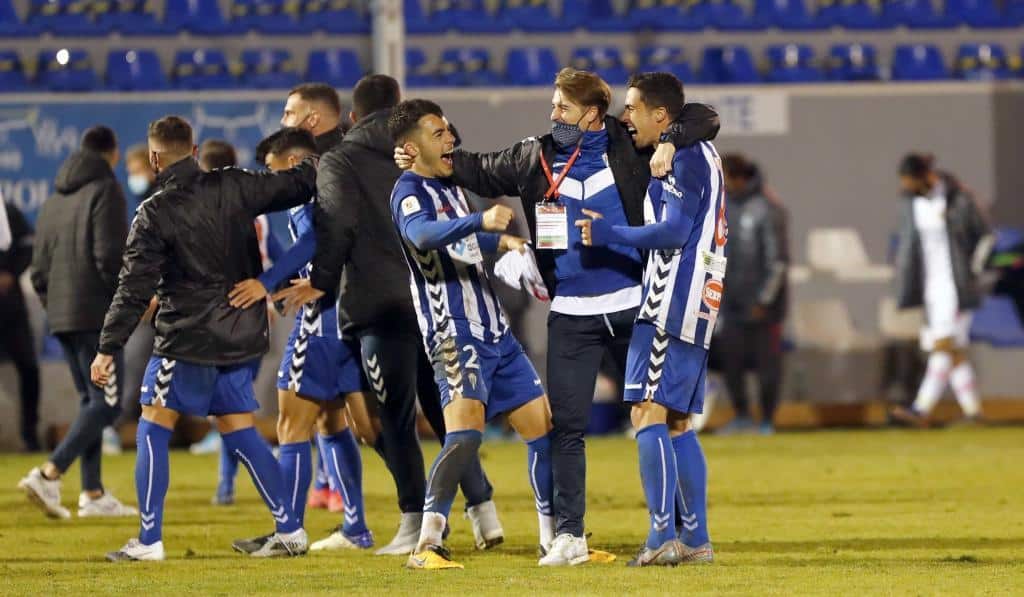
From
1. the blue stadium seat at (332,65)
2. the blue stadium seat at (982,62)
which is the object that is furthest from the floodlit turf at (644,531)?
the blue stadium seat at (982,62)

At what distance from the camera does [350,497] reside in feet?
26.4

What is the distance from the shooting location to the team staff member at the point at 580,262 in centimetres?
687

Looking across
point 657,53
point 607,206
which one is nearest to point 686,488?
point 607,206

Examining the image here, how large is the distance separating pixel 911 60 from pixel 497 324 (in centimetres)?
1371

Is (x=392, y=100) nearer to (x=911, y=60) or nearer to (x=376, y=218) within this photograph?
(x=376, y=218)

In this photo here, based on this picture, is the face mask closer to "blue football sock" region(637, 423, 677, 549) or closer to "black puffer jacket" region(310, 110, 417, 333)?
"black puffer jacket" region(310, 110, 417, 333)

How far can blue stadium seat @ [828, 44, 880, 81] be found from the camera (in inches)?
754

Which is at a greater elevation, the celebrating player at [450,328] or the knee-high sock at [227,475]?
the celebrating player at [450,328]

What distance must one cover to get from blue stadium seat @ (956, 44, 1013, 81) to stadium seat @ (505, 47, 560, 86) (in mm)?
4538

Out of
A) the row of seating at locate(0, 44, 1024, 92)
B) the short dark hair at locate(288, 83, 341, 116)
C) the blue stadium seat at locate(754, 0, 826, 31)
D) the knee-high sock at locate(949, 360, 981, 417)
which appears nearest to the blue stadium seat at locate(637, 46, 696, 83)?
the row of seating at locate(0, 44, 1024, 92)

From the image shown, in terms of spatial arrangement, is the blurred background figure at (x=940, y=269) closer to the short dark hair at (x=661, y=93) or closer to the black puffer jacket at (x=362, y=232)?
the black puffer jacket at (x=362, y=232)

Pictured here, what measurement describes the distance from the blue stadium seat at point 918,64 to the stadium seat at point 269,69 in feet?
21.5

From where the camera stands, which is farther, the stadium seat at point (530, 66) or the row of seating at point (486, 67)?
the stadium seat at point (530, 66)

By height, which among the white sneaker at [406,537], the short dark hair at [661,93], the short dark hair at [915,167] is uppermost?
the short dark hair at [661,93]
